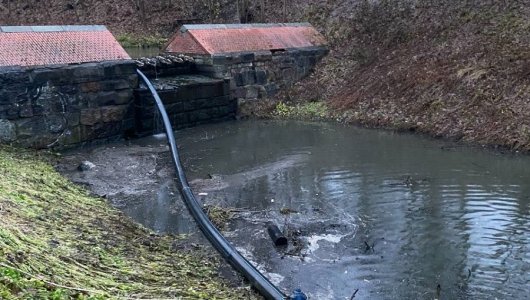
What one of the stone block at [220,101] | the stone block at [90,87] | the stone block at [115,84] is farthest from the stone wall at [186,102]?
the stone block at [90,87]

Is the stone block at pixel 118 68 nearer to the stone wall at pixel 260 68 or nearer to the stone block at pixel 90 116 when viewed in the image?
the stone block at pixel 90 116

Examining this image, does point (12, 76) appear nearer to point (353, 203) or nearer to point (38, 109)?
point (38, 109)

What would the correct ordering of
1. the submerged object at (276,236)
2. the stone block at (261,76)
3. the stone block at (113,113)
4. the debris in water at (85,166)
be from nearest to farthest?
1. the submerged object at (276,236)
2. the debris in water at (85,166)
3. the stone block at (113,113)
4. the stone block at (261,76)

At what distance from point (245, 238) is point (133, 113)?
627 centimetres

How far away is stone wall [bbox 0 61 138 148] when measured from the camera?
9.84 metres

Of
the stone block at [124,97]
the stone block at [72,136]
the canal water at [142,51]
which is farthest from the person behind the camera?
the canal water at [142,51]

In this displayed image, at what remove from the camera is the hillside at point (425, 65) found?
1119cm

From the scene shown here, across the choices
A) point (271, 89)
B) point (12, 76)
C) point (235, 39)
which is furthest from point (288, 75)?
point (12, 76)

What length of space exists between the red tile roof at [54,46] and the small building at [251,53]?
9.47 feet

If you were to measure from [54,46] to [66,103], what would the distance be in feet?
3.88

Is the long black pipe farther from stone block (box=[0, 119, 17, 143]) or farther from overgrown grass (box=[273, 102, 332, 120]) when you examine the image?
overgrown grass (box=[273, 102, 332, 120])

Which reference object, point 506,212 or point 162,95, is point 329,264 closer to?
point 506,212

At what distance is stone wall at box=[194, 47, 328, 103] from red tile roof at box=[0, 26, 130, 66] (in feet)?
9.71

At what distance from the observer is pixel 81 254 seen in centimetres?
462
